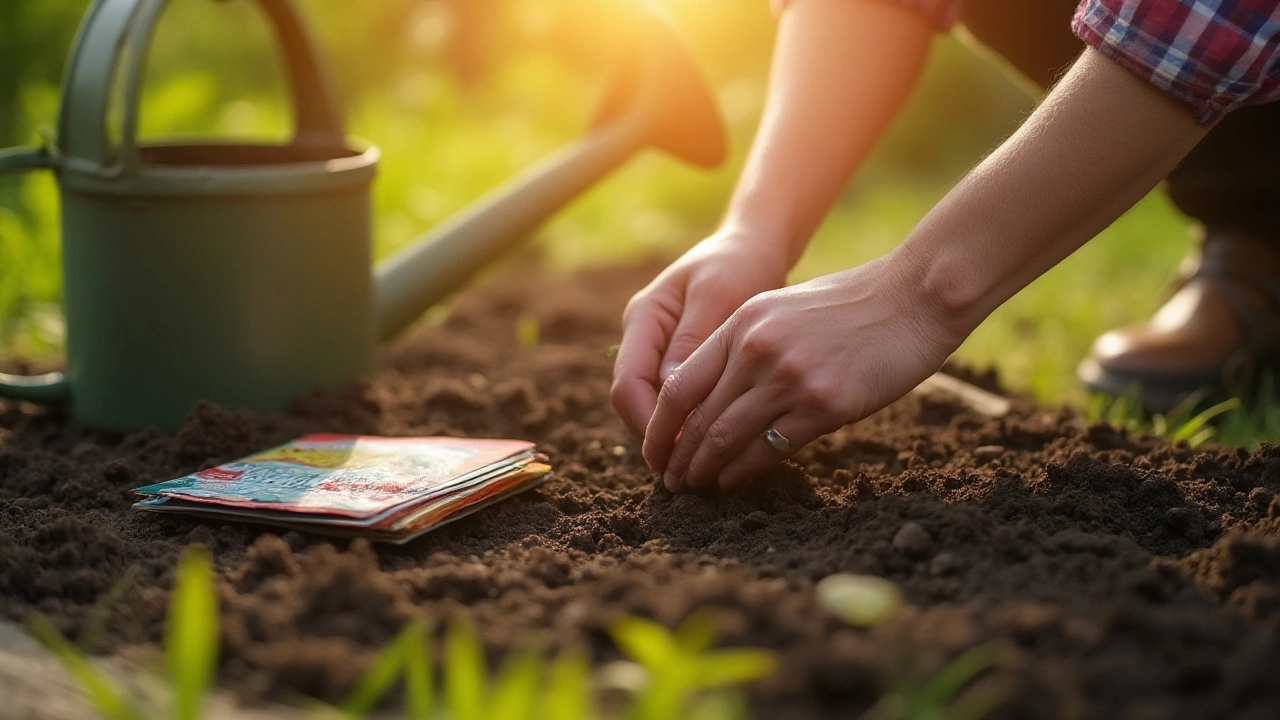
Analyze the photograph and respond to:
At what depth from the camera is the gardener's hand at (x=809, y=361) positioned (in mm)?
1253

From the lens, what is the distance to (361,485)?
1.42 metres

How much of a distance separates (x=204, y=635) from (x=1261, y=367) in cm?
209

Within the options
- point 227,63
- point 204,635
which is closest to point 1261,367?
point 204,635

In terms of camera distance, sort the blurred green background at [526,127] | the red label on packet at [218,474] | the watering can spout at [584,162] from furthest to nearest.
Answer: the blurred green background at [526,127], the watering can spout at [584,162], the red label on packet at [218,474]

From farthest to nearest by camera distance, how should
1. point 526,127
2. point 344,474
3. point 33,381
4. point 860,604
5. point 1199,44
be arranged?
1. point 526,127
2. point 33,381
3. point 344,474
4. point 1199,44
5. point 860,604

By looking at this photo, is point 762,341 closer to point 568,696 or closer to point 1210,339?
point 568,696

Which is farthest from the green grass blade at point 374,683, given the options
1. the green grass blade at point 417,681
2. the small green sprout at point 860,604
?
the small green sprout at point 860,604

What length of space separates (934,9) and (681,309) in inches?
28.1

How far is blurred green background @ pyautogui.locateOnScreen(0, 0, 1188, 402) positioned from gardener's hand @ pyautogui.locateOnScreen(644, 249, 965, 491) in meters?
0.92

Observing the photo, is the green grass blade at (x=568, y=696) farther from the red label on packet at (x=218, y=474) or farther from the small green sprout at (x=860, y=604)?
the red label on packet at (x=218, y=474)

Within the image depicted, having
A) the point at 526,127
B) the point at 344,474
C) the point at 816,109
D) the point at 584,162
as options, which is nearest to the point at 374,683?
the point at 344,474

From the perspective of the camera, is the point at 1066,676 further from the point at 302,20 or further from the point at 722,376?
the point at 302,20

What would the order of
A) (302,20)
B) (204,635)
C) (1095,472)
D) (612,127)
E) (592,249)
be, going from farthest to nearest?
(592,249), (612,127), (302,20), (1095,472), (204,635)

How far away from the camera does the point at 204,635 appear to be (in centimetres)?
85
